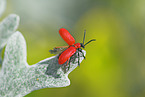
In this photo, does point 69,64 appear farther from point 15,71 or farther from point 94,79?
point 94,79

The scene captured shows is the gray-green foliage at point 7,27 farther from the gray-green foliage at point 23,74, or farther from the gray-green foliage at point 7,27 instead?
the gray-green foliage at point 23,74

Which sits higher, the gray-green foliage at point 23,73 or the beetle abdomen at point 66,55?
the beetle abdomen at point 66,55

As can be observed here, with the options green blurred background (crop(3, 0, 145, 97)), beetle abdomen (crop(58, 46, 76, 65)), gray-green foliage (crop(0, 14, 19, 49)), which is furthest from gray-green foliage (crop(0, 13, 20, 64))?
green blurred background (crop(3, 0, 145, 97))

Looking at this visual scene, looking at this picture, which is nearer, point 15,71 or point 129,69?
point 15,71

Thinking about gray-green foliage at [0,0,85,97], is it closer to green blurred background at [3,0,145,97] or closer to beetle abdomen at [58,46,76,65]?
beetle abdomen at [58,46,76,65]

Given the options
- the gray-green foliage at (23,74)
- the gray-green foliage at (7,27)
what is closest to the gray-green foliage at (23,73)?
the gray-green foliage at (23,74)

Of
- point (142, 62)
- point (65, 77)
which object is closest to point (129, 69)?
point (142, 62)
